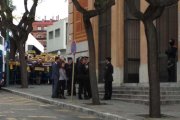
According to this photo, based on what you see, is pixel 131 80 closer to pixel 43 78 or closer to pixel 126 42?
pixel 126 42

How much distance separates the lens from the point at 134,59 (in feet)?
90.4

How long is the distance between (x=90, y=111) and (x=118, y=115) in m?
2.11

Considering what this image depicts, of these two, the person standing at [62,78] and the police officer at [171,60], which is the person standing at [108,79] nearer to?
the person standing at [62,78]

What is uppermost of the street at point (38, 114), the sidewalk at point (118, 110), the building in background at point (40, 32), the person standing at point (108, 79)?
the building in background at point (40, 32)

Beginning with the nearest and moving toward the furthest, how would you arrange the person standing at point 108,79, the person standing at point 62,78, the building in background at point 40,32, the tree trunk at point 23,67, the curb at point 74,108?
the curb at point 74,108
the person standing at point 108,79
the person standing at point 62,78
the tree trunk at point 23,67
the building in background at point 40,32

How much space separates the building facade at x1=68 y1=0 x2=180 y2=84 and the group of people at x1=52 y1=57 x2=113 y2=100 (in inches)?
128

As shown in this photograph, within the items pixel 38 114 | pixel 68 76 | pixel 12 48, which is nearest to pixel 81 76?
pixel 68 76

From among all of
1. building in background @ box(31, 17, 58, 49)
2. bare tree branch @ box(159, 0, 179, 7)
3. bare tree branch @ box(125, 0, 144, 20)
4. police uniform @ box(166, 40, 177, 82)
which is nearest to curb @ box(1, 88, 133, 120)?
bare tree branch @ box(125, 0, 144, 20)

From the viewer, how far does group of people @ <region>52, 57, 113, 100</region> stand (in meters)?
22.1

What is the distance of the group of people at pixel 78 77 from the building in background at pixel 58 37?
153 ft

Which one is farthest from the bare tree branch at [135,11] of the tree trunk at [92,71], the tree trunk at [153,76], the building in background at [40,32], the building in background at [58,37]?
the building in background at [40,32]

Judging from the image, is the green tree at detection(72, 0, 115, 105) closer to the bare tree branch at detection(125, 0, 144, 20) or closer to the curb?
the curb

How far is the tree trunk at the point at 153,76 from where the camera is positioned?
50.1ft

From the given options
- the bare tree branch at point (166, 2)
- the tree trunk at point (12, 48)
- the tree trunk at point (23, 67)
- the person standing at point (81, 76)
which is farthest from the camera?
the tree trunk at point (12, 48)
